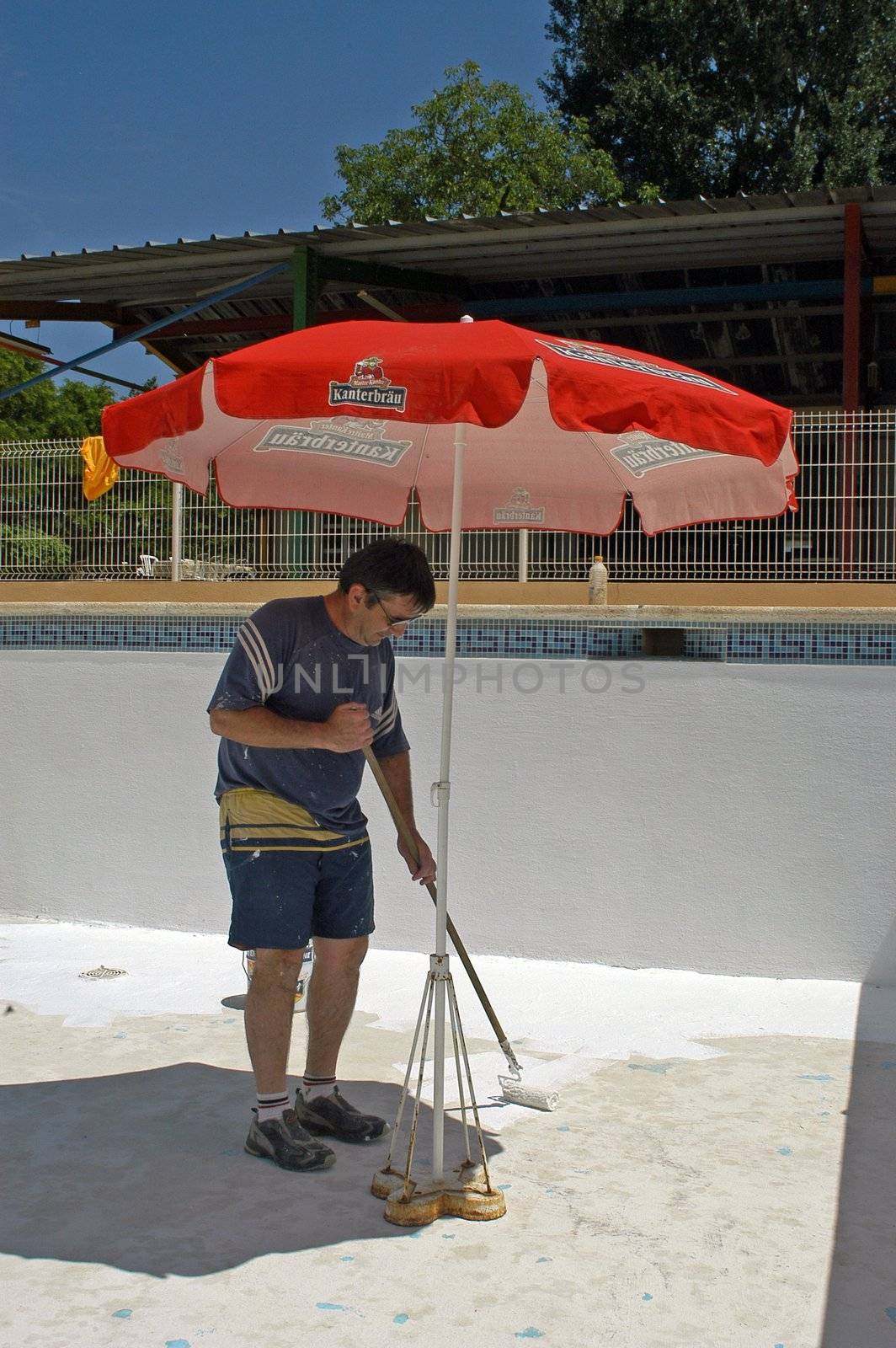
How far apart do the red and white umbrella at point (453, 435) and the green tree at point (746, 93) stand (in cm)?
2119

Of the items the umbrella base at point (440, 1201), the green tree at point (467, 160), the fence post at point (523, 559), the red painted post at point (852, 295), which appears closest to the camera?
the umbrella base at point (440, 1201)

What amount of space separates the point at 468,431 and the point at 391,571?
0.86 meters

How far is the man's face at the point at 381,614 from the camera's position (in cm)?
338

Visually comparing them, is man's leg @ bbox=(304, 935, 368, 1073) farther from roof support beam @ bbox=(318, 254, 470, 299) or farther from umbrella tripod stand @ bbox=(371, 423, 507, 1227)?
roof support beam @ bbox=(318, 254, 470, 299)

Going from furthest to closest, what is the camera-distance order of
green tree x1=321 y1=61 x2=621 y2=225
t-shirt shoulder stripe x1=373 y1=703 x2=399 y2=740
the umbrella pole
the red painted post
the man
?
green tree x1=321 y1=61 x2=621 y2=225, the red painted post, t-shirt shoulder stripe x1=373 y1=703 x2=399 y2=740, the man, the umbrella pole

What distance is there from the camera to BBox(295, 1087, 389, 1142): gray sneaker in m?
3.67

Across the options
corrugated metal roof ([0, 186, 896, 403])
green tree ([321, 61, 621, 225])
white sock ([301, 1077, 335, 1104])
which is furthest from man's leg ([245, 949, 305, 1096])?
green tree ([321, 61, 621, 225])

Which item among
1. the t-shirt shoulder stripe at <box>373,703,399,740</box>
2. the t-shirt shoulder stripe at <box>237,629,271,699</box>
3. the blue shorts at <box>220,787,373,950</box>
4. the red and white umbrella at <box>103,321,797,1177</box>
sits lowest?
the blue shorts at <box>220,787,373,950</box>

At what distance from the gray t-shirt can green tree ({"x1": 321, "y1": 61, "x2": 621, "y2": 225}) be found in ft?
65.4

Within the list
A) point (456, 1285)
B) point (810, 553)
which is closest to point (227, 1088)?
point (456, 1285)

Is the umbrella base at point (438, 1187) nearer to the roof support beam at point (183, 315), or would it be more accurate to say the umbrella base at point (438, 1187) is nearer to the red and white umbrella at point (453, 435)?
the red and white umbrella at point (453, 435)

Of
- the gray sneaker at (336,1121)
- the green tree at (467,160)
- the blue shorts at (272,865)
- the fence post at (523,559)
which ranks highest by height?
the green tree at (467,160)

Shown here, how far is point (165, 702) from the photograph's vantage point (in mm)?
6672

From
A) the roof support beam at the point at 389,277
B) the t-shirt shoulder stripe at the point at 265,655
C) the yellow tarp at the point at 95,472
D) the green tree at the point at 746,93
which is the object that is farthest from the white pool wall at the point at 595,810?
the green tree at the point at 746,93
